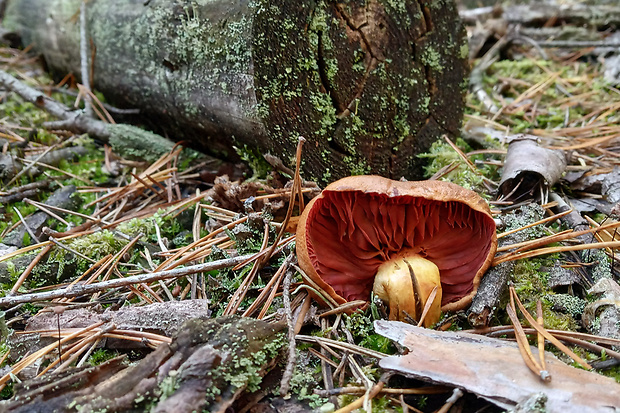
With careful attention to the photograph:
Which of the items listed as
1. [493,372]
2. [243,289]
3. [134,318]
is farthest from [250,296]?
[493,372]

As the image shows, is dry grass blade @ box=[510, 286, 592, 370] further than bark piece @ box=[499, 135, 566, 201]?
No

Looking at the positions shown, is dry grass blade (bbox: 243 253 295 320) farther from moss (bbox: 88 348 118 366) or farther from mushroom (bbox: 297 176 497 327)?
moss (bbox: 88 348 118 366)

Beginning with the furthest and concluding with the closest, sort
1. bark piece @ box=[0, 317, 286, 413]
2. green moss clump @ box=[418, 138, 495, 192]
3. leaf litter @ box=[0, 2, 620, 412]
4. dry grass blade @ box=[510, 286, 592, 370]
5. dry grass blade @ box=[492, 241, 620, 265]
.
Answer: green moss clump @ box=[418, 138, 495, 192] → dry grass blade @ box=[492, 241, 620, 265] → dry grass blade @ box=[510, 286, 592, 370] → leaf litter @ box=[0, 2, 620, 412] → bark piece @ box=[0, 317, 286, 413]

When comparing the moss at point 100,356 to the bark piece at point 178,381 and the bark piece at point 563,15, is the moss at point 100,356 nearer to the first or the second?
the bark piece at point 178,381

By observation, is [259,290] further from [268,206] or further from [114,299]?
[114,299]

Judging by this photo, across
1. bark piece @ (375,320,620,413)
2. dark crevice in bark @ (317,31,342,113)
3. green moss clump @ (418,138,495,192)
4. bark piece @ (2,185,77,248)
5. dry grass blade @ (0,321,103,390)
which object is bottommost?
dry grass blade @ (0,321,103,390)

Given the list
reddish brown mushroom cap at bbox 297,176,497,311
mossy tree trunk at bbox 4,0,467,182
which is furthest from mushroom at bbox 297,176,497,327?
mossy tree trunk at bbox 4,0,467,182

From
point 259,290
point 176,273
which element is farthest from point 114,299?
point 259,290

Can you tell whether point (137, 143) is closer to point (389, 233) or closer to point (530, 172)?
point (389, 233)
